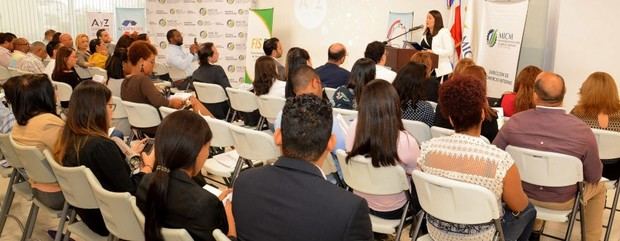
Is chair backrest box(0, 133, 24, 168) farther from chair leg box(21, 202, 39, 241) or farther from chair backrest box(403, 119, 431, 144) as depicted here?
chair backrest box(403, 119, 431, 144)

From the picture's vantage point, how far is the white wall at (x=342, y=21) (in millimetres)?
7938

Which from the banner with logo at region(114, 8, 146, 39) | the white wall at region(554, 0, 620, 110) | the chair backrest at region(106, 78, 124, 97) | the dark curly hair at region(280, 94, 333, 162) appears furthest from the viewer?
the banner with logo at region(114, 8, 146, 39)

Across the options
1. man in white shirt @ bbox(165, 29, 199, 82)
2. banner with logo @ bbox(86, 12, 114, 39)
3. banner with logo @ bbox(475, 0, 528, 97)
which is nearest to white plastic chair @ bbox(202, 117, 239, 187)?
banner with logo @ bbox(475, 0, 528, 97)

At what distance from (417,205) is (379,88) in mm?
699

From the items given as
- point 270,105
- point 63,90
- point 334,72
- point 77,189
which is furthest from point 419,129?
point 63,90

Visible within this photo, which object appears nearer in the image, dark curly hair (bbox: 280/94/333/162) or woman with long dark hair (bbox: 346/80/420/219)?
dark curly hair (bbox: 280/94/333/162)

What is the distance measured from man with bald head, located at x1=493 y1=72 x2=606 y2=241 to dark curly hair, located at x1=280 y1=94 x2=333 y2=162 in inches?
71.1

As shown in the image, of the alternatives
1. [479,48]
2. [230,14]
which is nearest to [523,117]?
[479,48]

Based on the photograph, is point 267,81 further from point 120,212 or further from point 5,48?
point 5,48

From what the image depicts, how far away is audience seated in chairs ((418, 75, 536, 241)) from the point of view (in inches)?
86.7

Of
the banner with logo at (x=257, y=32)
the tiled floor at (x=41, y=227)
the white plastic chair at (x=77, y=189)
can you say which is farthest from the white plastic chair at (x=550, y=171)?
the banner with logo at (x=257, y=32)

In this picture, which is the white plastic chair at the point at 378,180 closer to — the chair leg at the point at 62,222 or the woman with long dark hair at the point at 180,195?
the woman with long dark hair at the point at 180,195

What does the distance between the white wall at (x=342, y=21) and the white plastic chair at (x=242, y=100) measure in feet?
12.5

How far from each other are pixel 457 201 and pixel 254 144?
149 centimetres
